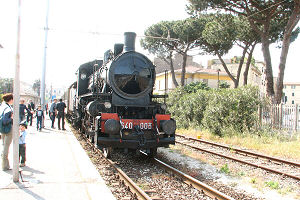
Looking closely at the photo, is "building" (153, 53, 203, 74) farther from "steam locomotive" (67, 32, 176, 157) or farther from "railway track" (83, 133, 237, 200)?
"railway track" (83, 133, 237, 200)

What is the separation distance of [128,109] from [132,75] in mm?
1018

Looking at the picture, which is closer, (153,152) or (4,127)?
(4,127)

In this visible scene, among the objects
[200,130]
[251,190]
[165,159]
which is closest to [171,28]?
[200,130]

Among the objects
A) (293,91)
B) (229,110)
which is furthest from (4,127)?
(293,91)

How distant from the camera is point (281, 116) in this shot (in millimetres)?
12219

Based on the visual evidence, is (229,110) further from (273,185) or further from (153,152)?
(273,185)

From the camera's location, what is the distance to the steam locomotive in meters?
6.77

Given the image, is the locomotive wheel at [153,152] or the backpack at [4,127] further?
the locomotive wheel at [153,152]

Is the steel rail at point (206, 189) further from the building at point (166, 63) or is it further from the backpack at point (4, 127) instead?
the building at point (166, 63)

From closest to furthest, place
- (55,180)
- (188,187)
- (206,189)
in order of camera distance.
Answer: (206,189)
(55,180)
(188,187)

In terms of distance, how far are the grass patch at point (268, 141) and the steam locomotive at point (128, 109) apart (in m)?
4.30

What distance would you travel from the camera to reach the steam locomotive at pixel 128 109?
6.77m

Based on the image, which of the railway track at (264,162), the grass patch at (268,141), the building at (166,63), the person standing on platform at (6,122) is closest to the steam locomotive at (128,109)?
the person standing on platform at (6,122)

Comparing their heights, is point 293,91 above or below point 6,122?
above
